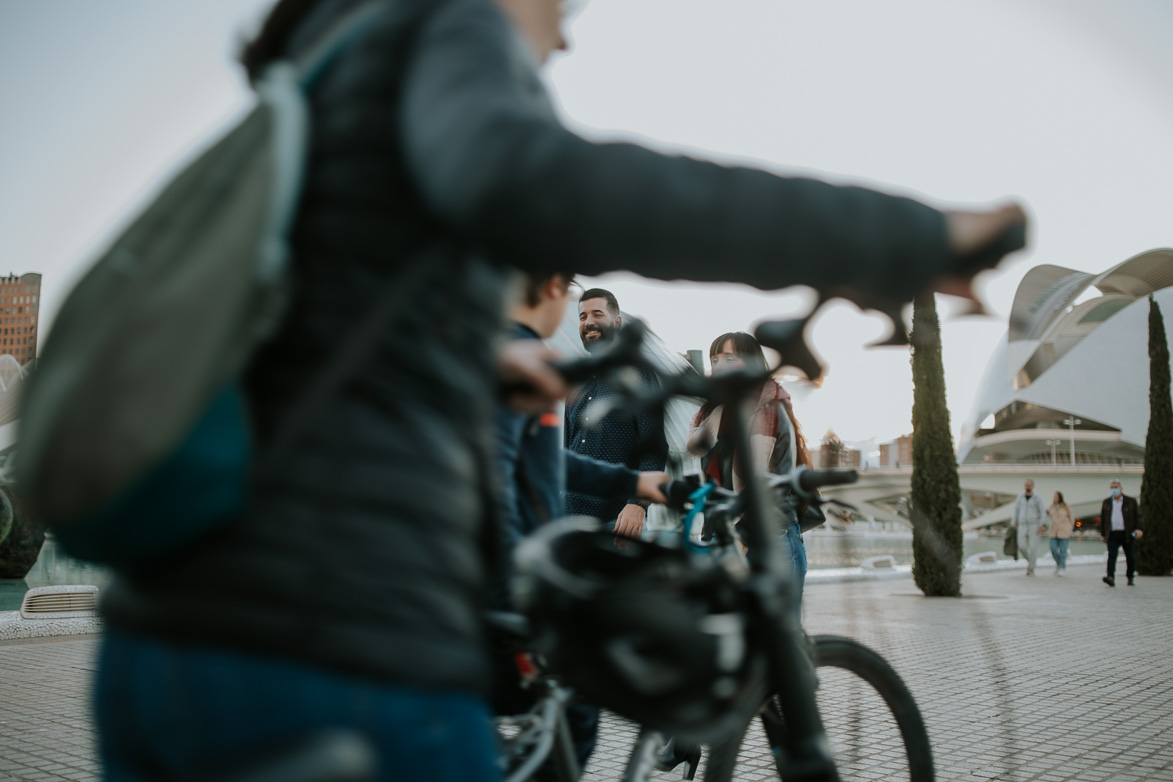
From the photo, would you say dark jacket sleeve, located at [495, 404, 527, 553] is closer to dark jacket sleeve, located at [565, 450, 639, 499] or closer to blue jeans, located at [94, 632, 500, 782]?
dark jacket sleeve, located at [565, 450, 639, 499]

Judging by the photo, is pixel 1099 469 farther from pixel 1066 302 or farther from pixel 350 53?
pixel 350 53

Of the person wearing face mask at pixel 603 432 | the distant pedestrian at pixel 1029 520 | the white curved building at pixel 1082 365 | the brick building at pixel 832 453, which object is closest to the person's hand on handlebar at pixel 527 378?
the brick building at pixel 832 453

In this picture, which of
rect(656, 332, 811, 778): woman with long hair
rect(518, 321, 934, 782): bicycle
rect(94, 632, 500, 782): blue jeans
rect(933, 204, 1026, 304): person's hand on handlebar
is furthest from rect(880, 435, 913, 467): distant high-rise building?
rect(94, 632, 500, 782): blue jeans

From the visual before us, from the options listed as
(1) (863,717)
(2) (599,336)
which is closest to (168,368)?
(1) (863,717)

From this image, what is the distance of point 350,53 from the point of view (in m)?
0.97

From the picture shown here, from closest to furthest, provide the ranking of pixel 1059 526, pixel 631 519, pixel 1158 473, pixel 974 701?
pixel 631 519
pixel 974 701
pixel 1059 526
pixel 1158 473

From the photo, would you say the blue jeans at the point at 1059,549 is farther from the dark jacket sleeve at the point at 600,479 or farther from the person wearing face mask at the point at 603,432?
the dark jacket sleeve at the point at 600,479

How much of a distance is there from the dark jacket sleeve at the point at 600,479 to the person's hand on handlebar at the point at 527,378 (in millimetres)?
926

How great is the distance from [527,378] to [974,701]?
5.75m

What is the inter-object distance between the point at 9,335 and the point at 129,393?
37.1m

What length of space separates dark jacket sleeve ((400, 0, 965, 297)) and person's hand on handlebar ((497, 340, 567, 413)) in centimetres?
30

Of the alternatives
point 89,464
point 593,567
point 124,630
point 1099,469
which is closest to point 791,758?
point 593,567

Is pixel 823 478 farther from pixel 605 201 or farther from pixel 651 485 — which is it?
pixel 605 201

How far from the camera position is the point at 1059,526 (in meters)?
21.7
